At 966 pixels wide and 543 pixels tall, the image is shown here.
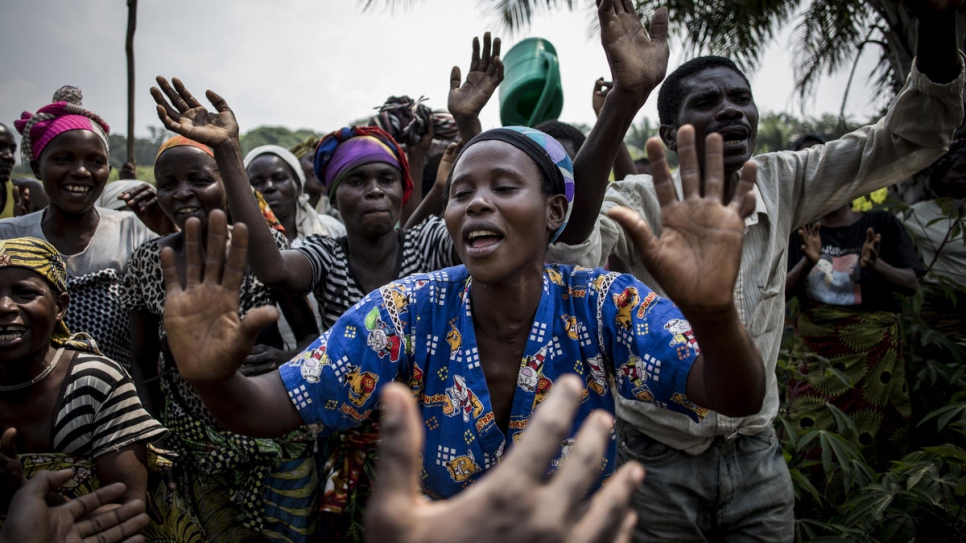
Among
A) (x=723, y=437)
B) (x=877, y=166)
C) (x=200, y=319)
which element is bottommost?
(x=723, y=437)

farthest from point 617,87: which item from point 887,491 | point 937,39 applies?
point 887,491

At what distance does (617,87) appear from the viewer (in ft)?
6.59

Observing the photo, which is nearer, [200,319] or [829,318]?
[200,319]

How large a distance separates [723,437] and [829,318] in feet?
7.50

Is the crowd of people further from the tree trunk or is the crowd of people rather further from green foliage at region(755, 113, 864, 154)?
green foliage at region(755, 113, 864, 154)

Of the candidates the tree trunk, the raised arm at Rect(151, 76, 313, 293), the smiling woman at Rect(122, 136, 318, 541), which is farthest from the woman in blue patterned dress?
the tree trunk

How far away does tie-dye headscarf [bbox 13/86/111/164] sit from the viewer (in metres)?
2.94

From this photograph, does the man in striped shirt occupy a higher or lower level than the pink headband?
lower

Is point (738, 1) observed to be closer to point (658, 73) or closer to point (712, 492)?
point (658, 73)

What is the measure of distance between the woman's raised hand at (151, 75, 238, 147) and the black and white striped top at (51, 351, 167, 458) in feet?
2.69

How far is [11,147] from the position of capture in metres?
4.62

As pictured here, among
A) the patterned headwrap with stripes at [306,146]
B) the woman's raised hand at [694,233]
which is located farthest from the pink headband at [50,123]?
the woman's raised hand at [694,233]

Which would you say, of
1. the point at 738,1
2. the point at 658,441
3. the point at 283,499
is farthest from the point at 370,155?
the point at 738,1

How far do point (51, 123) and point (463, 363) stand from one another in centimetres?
243
